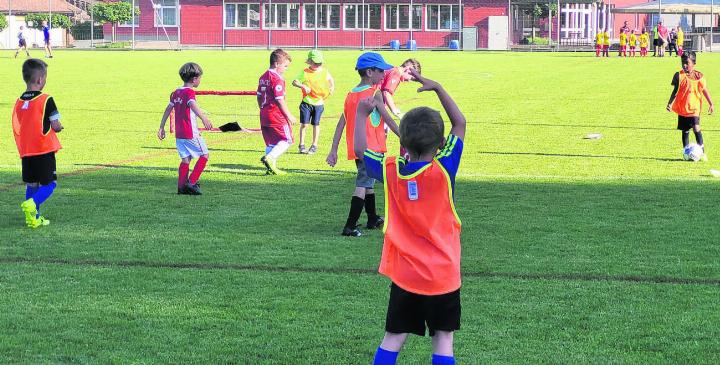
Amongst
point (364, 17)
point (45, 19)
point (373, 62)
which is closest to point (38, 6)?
point (45, 19)

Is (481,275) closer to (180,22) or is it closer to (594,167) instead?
(594,167)

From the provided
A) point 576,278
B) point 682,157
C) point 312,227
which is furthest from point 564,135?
point 576,278

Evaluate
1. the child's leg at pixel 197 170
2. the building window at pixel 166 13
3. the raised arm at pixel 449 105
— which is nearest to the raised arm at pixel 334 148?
the raised arm at pixel 449 105

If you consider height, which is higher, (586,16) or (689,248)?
(586,16)

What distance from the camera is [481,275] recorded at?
848 centimetres

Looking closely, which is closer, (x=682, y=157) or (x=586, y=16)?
(x=682, y=157)

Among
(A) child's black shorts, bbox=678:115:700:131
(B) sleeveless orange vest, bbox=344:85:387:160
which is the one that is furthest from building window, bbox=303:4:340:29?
(B) sleeveless orange vest, bbox=344:85:387:160

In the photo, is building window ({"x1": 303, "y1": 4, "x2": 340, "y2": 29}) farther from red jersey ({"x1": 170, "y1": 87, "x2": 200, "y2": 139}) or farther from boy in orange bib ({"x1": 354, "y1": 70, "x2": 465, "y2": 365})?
boy in orange bib ({"x1": 354, "y1": 70, "x2": 465, "y2": 365})

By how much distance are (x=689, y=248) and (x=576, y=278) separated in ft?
5.58

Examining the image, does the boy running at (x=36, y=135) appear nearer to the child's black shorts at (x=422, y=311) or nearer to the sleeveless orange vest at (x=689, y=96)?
the child's black shorts at (x=422, y=311)

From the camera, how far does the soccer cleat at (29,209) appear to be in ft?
34.2

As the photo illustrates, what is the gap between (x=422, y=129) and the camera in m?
5.07

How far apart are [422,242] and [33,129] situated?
6396 millimetres

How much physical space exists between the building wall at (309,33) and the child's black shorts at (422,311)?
68.8 metres
